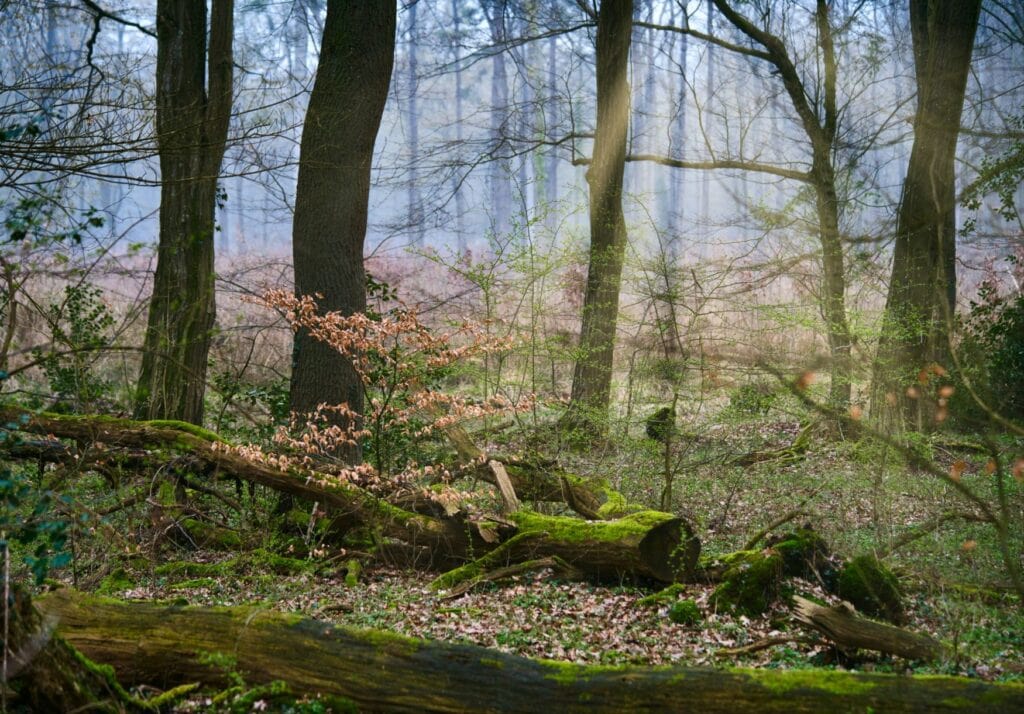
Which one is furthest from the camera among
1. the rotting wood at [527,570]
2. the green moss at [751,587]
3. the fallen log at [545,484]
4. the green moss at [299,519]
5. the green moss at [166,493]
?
the fallen log at [545,484]

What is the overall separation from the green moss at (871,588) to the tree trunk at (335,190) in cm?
414

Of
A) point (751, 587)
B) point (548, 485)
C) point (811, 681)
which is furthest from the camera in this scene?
point (548, 485)

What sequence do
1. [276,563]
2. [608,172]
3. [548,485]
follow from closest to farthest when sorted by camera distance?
1. [276,563]
2. [548,485]
3. [608,172]

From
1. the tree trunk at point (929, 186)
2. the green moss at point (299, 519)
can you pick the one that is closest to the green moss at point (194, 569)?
the green moss at point (299, 519)

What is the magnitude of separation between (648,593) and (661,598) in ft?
0.84

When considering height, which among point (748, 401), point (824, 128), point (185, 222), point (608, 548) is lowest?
point (608, 548)

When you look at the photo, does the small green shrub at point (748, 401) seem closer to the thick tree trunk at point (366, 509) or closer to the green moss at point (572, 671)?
the thick tree trunk at point (366, 509)

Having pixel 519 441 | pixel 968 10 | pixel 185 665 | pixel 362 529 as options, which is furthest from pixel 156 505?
pixel 968 10

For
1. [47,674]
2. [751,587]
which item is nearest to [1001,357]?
[751,587]

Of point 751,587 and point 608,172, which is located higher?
point 608,172

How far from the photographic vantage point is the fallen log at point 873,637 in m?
4.30

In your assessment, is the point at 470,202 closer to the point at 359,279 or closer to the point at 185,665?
the point at 359,279

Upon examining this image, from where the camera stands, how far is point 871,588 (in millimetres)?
5168

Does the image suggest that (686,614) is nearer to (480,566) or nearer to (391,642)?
(480,566)
